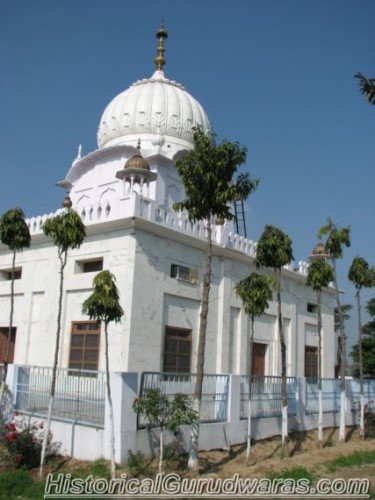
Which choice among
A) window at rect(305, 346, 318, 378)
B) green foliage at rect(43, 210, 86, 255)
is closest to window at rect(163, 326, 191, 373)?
green foliage at rect(43, 210, 86, 255)

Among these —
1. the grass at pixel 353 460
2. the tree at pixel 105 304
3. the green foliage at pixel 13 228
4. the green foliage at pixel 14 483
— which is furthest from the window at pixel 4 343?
the grass at pixel 353 460

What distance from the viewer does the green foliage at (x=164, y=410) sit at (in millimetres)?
10750

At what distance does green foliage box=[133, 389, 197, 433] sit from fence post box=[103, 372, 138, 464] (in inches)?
7.5

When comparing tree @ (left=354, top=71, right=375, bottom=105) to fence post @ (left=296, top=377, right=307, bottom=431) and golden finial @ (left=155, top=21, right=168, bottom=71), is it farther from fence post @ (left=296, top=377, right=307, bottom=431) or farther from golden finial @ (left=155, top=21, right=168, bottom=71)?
golden finial @ (left=155, top=21, right=168, bottom=71)

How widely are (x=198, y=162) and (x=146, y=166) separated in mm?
6194

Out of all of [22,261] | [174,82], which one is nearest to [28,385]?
[22,261]

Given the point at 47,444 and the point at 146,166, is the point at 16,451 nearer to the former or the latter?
the point at 47,444

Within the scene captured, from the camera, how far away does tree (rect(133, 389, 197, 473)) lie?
10742 millimetres

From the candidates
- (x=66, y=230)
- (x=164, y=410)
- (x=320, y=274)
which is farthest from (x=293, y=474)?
(x=66, y=230)

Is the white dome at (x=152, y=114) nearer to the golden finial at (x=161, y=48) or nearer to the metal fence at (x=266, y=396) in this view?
the golden finial at (x=161, y=48)

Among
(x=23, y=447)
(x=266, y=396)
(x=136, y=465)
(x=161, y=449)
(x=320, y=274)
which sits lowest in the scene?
(x=136, y=465)

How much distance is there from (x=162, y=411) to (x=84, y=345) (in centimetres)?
554

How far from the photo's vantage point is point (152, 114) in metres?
22.5

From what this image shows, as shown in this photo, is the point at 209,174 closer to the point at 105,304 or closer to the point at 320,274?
the point at 105,304
